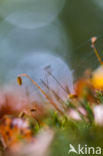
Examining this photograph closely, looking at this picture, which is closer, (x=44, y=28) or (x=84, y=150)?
(x=84, y=150)

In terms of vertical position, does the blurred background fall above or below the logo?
above

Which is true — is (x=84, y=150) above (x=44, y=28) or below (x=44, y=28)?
below

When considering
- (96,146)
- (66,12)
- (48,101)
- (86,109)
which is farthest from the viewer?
(66,12)

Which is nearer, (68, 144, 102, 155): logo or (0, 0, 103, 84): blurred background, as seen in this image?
(68, 144, 102, 155): logo

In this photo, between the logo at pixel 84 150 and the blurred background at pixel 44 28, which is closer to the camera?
the logo at pixel 84 150

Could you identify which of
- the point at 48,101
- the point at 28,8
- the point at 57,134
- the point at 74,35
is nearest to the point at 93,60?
the point at 48,101

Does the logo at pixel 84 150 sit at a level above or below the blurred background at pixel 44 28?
below

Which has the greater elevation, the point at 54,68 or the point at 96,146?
the point at 54,68

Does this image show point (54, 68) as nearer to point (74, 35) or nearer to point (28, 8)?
point (74, 35)
